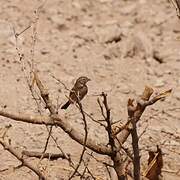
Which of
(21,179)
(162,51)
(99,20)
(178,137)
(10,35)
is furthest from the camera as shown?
(99,20)

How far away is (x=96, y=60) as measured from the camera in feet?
17.7

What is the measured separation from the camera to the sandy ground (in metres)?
4.19

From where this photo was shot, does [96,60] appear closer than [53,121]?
No

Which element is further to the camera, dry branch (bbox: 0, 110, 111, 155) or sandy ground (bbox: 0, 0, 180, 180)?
sandy ground (bbox: 0, 0, 180, 180)

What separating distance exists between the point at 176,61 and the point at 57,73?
1068 mm

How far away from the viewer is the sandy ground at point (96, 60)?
4191mm

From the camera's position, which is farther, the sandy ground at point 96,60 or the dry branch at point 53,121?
the sandy ground at point 96,60

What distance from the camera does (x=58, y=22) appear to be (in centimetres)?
577

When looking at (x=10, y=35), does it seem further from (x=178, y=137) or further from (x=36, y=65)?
(x=178, y=137)

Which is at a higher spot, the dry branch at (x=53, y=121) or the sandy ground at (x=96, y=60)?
the sandy ground at (x=96, y=60)

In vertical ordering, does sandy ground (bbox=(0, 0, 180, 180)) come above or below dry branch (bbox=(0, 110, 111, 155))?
above

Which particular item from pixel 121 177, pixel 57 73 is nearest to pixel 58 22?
pixel 57 73

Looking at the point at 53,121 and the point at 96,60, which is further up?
the point at 96,60

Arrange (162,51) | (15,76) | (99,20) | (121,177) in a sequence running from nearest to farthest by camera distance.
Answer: (121,177), (15,76), (162,51), (99,20)
